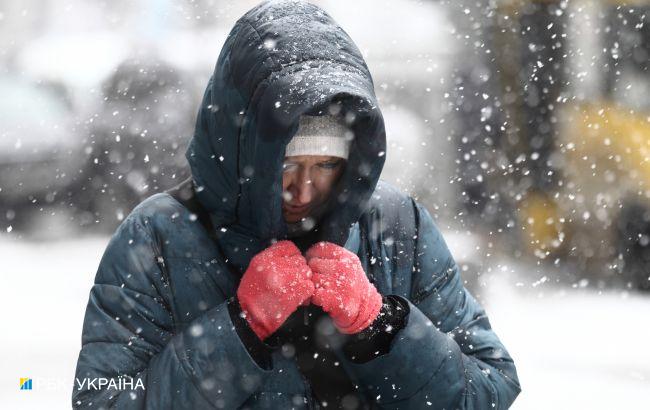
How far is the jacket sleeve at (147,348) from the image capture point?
1.68m

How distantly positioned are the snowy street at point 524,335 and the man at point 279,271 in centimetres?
254

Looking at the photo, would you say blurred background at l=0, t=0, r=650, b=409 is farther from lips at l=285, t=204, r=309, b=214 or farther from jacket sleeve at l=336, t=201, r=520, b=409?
lips at l=285, t=204, r=309, b=214

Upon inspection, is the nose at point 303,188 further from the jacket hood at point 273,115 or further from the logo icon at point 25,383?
the logo icon at point 25,383

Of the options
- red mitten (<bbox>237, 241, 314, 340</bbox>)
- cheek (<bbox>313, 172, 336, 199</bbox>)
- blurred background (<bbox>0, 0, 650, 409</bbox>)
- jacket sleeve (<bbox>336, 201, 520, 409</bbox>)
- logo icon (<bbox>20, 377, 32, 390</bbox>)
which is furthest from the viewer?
blurred background (<bbox>0, 0, 650, 409</bbox>)

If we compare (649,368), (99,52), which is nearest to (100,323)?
(649,368)

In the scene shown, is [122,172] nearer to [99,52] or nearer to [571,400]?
[99,52]

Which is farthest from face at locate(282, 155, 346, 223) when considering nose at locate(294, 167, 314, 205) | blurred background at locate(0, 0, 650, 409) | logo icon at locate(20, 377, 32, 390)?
logo icon at locate(20, 377, 32, 390)

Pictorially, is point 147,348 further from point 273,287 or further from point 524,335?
point 524,335

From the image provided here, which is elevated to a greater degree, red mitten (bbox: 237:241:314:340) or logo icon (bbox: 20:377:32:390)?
logo icon (bbox: 20:377:32:390)

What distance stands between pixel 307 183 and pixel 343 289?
27 centimetres

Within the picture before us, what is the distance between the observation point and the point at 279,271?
166 centimetres

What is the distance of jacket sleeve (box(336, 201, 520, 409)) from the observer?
1.77m

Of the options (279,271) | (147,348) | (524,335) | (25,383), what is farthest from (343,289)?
(524,335)

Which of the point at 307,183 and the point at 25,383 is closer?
the point at 307,183
